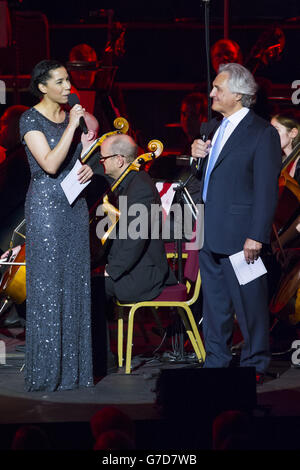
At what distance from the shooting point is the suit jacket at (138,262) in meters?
4.39

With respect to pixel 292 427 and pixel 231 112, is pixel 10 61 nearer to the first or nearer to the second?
pixel 231 112

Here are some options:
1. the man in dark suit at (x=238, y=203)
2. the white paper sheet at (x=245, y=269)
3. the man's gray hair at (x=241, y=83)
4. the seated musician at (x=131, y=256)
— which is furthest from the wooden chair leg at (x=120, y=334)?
the man's gray hair at (x=241, y=83)

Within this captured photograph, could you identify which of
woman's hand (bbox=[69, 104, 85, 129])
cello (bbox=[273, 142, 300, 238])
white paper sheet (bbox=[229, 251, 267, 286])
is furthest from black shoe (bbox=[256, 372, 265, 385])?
woman's hand (bbox=[69, 104, 85, 129])

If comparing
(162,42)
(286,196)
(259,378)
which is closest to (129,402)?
(259,378)

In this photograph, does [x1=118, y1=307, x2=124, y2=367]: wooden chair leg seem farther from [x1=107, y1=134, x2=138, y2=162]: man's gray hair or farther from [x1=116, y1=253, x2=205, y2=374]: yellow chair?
[x1=107, y1=134, x2=138, y2=162]: man's gray hair

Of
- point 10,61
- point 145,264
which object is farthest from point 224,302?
point 10,61

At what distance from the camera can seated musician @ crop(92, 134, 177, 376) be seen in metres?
4.39

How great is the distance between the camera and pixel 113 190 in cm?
458

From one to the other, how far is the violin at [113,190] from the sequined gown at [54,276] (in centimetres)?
46

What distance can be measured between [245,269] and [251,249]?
10 cm

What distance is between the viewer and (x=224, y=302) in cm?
412

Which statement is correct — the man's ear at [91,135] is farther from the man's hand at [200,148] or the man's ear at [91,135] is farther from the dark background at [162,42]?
the dark background at [162,42]
